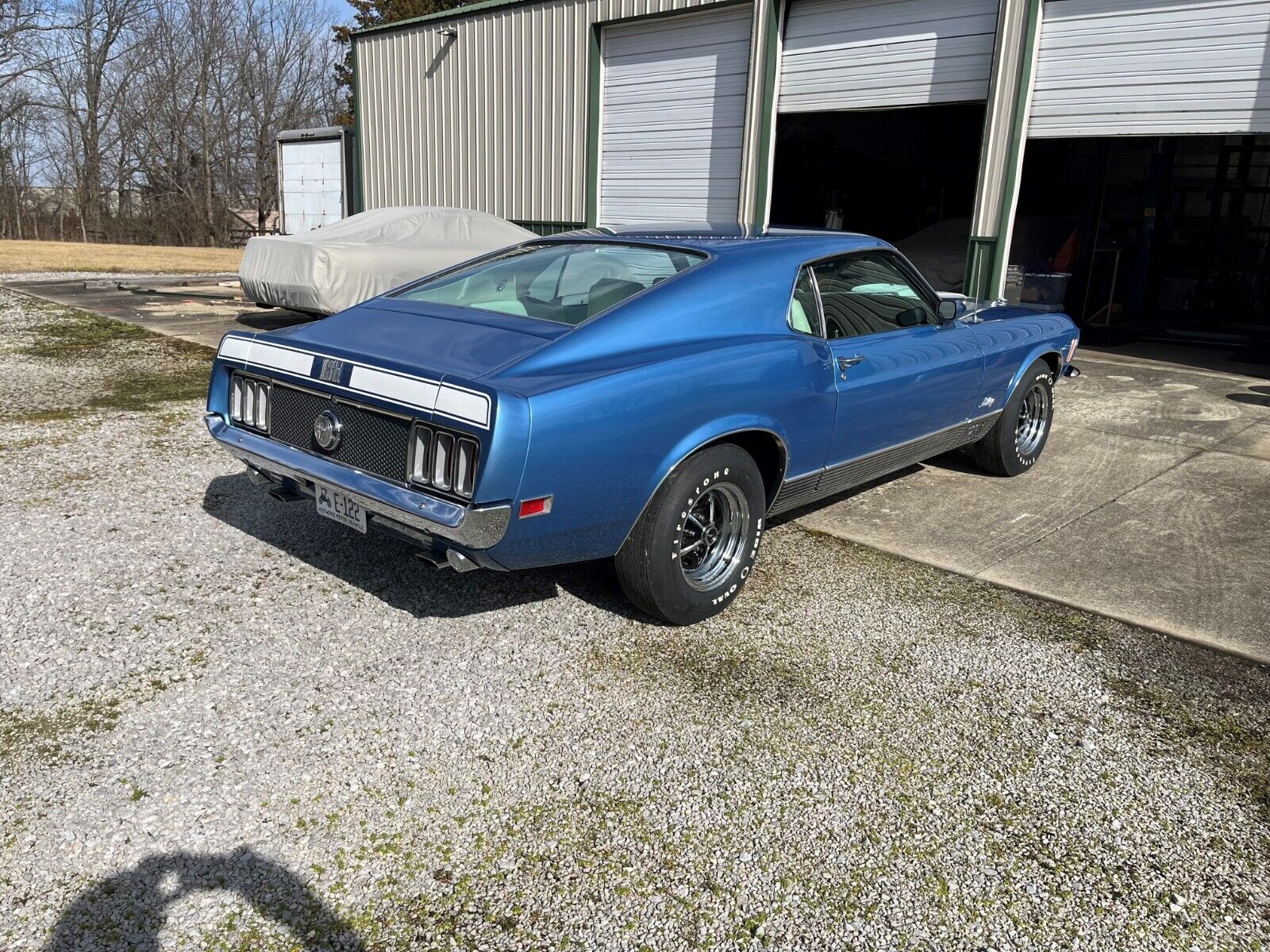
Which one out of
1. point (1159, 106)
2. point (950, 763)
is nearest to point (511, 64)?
point (1159, 106)

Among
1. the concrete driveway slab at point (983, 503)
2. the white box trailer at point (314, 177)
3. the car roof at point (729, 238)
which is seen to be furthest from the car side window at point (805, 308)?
the white box trailer at point (314, 177)

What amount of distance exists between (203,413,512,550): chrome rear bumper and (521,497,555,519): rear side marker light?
0.17 feet

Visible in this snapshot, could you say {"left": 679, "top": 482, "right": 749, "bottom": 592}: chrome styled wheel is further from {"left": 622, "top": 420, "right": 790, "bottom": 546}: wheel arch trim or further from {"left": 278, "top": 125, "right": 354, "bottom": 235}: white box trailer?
{"left": 278, "top": 125, "right": 354, "bottom": 235}: white box trailer

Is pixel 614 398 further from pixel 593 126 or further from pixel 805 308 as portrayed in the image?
pixel 593 126

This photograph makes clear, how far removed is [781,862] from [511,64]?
13.9m

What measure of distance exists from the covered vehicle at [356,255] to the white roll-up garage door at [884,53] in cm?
400

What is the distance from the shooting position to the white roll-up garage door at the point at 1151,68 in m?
8.57

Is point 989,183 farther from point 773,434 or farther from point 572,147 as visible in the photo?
point 773,434

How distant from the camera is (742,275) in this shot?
4102 mm

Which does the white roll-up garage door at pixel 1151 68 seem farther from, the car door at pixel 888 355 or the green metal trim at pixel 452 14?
the green metal trim at pixel 452 14

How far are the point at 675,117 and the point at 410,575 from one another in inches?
390

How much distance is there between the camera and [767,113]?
11.6 metres

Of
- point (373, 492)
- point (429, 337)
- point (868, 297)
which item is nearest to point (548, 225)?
point (868, 297)

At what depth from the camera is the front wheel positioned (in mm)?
3594
